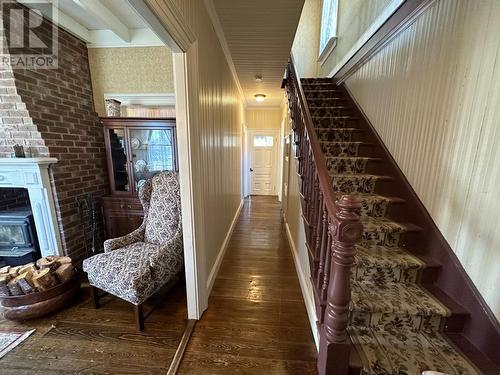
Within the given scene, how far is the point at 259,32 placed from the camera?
2143 mm

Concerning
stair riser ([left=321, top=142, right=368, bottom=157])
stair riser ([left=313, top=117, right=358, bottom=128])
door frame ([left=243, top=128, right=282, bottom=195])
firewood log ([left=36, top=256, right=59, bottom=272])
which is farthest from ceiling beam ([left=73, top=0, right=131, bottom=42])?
door frame ([left=243, top=128, right=282, bottom=195])

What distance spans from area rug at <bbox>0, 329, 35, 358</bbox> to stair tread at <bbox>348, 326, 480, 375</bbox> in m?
2.36

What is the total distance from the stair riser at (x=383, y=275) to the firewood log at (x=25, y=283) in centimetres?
259

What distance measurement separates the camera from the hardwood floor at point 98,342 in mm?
1385

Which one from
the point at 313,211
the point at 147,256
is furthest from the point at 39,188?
the point at 313,211

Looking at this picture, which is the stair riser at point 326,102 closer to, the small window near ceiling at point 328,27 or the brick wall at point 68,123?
the small window near ceiling at point 328,27

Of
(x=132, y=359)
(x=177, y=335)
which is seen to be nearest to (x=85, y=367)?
(x=132, y=359)

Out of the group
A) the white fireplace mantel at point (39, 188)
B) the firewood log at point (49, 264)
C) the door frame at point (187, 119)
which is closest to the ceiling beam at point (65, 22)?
the white fireplace mantel at point (39, 188)

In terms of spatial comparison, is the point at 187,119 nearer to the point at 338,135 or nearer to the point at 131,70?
the point at 338,135

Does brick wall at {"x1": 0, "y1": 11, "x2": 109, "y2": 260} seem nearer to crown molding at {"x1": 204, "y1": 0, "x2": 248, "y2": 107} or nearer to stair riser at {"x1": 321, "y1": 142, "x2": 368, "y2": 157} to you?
crown molding at {"x1": 204, "y1": 0, "x2": 248, "y2": 107}

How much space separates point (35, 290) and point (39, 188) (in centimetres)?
103

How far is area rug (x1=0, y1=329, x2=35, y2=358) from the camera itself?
4.91 ft

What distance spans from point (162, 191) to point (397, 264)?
207 centimetres

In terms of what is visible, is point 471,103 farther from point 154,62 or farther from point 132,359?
point 154,62
